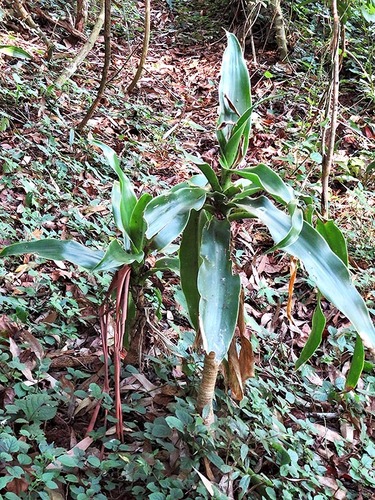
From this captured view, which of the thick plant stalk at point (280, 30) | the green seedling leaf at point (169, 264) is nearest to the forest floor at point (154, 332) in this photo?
the green seedling leaf at point (169, 264)

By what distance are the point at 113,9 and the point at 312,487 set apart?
4548 millimetres

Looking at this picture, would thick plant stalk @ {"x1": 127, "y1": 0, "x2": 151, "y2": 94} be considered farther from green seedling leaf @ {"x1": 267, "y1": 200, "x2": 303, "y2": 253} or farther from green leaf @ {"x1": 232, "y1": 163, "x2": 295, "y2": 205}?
green seedling leaf @ {"x1": 267, "y1": 200, "x2": 303, "y2": 253}

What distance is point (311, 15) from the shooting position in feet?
14.9

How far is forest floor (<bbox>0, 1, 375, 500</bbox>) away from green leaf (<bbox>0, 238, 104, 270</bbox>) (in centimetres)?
27

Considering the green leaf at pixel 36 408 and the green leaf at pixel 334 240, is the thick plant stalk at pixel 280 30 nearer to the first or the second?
the green leaf at pixel 334 240

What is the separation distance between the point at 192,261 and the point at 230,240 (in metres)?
0.12

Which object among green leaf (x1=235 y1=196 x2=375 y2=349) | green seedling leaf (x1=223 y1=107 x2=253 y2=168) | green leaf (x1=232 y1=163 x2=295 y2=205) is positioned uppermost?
green seedling leaf (x1=223 y1=107 x2=253 y2=168)

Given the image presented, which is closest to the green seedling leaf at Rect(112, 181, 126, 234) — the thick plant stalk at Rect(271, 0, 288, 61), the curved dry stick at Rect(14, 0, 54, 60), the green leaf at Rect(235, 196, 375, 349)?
the green leaf at Rect(235, 196, 375, 349)

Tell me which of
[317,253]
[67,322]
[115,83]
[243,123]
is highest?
[243,123]

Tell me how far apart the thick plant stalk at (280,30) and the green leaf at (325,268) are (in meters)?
3.35

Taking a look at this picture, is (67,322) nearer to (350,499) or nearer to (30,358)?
(30,358)

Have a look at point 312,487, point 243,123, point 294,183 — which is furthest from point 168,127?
point 312,487

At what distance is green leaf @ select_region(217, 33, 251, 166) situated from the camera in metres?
1.38

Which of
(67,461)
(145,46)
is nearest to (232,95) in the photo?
(67,461)
